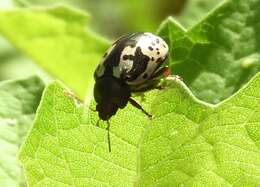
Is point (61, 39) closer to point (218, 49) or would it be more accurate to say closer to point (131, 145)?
point (218, 49)

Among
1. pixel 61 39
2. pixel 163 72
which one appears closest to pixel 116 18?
pixel 61 39

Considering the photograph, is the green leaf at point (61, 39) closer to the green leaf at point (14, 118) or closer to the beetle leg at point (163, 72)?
the beetle leg at point (163, 72)

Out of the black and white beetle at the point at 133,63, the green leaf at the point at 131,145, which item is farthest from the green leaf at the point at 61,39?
the green leaf at the point at 131,145

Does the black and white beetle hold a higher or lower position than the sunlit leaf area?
higher

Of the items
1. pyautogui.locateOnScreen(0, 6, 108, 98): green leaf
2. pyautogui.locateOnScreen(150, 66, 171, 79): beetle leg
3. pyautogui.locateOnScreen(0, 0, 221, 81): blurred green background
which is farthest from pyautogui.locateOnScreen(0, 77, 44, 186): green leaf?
pyautogui.locateOnScreen(0, 0, 221, 81): blurred green background

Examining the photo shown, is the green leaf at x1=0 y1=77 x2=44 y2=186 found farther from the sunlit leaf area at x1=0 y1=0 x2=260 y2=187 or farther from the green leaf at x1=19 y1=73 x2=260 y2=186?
the green leaf at x1=19 y1=73 x2=260 y2=186

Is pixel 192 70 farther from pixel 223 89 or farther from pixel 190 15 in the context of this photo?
pixel 190 15
